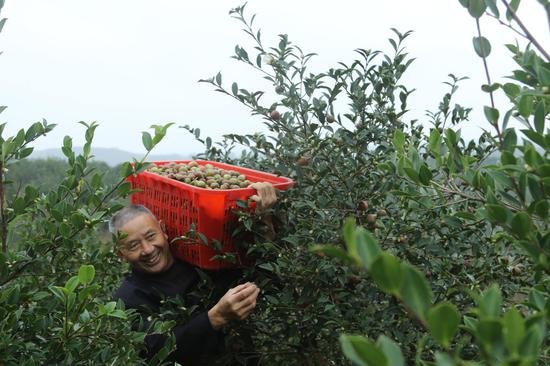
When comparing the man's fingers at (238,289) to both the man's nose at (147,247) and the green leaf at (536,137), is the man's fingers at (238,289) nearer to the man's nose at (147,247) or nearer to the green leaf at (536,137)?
the man's nose at (147,247)

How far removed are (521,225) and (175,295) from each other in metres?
2.03

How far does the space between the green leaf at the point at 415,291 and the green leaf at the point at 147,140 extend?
145 centimetres

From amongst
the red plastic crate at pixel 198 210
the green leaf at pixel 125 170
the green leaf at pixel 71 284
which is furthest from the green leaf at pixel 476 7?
the red plastic crate at pixel 198 210

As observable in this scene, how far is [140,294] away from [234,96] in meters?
0.96

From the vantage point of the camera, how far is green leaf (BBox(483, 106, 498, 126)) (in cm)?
162

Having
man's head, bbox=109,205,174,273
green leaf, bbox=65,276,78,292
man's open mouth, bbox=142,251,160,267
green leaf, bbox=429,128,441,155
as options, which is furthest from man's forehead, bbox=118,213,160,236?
green leaf, bbox=429,128,441,155

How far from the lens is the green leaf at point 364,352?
0.81 m

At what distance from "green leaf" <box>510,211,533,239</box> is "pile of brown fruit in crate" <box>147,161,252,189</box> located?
167cm

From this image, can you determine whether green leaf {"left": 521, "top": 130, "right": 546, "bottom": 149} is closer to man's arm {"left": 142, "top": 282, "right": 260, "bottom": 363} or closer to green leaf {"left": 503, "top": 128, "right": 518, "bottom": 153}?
green leaf {"left": 503, "top": 128, "right": 518, "bottom": 153}

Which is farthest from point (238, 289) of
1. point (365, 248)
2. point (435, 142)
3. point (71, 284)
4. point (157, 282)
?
point (365, 248)

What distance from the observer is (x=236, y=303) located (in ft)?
9.18

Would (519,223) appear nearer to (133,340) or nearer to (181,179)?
(133,340)

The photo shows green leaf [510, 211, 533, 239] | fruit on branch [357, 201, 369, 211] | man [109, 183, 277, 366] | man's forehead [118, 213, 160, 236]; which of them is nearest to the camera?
green leaf [510, 211, 533, 239]

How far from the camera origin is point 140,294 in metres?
3.16
